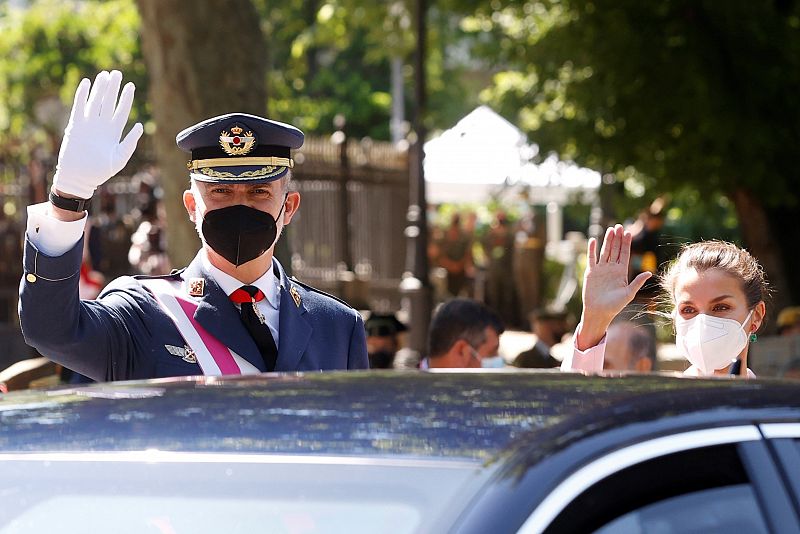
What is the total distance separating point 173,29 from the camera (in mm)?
8305

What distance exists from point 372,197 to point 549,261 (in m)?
9.44

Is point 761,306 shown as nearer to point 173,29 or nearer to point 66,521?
point 66,521

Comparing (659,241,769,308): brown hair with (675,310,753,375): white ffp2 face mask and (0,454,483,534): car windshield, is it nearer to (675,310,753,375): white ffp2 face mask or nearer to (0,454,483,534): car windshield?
(675,310,753,375): white ffp2 face mask

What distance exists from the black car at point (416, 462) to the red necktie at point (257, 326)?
1.18 metres

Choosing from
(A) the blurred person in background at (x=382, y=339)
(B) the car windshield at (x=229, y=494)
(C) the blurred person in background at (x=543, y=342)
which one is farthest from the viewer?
(C) the blurred person in background at (x=543, y=342)

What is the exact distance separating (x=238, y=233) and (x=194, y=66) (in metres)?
4.82

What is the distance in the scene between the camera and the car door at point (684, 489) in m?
2.08

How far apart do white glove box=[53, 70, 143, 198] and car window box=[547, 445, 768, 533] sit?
1.65m

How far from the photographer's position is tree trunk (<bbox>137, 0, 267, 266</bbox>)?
8273mm

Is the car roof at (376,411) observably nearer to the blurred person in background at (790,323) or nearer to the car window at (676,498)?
the car window at (676,498)

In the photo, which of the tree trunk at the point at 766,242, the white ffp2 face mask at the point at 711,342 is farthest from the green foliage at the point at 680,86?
the white ffp2 face mask at the point at 711,342

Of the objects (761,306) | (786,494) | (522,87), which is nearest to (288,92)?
(522,87)

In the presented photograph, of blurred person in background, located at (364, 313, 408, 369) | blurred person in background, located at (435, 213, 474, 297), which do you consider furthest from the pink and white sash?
blurred person in background, located at (435, 213, 474, 297)

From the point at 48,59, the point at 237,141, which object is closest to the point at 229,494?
the point at 237,141
